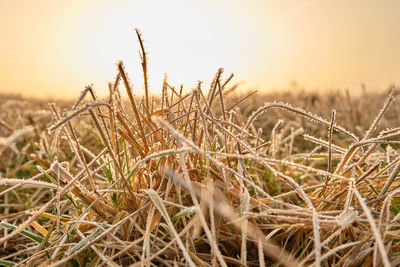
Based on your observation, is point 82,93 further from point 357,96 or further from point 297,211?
point 357,96

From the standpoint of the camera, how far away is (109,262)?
0.89 metres

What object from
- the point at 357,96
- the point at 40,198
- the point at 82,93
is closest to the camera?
the point at 82,93

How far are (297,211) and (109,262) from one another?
47 centimetres

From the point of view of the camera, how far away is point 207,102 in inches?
41.6

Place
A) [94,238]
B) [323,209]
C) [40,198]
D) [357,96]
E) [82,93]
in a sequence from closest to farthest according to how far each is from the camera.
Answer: [82,93] → [94,238] → [323,209] → [40,198] → [357,96]

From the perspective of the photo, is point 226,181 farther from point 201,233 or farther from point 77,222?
point 77,222

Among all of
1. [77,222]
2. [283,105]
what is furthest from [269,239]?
[77,222]

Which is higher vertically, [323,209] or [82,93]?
[82,93]

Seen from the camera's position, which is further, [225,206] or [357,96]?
[357,96]

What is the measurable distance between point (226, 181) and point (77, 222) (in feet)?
1.32

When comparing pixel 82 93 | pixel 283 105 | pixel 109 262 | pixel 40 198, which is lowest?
→ pixel 40 198

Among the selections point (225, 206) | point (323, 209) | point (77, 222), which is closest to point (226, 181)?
point (225, 206)

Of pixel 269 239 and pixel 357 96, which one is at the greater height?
pixel 269 239

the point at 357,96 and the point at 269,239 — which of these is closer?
the point at 269,239
